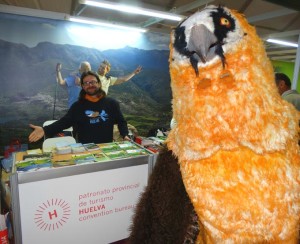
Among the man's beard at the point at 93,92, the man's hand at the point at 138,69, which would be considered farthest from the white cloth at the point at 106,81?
the man's beard at the point at 93,92

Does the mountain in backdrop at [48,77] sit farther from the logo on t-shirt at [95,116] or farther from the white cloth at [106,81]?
the logo on t-shirt at [95,116]

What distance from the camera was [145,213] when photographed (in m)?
0.86

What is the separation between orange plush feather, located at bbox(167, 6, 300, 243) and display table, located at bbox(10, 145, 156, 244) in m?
1.27

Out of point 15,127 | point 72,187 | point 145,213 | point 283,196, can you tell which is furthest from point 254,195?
point 15,127

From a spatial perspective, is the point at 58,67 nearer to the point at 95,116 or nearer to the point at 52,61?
the point at 52,61

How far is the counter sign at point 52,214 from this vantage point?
165 centimetres

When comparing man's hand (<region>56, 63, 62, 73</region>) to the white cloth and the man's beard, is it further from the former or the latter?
the man's beard

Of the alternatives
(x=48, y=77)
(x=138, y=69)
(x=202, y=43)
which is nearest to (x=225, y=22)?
(x=202, y=43)

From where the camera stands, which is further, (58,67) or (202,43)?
(58,67)

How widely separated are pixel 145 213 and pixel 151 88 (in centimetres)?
546

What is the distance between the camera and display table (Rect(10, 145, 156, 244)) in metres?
1.59

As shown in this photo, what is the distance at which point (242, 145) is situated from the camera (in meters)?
0.68

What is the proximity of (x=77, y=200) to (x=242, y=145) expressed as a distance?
1.51 m

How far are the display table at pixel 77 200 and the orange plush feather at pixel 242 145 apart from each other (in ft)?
4.18
